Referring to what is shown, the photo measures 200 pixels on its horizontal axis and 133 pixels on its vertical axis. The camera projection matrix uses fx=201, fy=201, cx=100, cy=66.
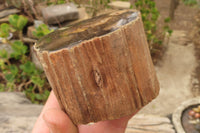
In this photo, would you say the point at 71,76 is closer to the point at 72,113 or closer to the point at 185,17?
the point at 72,113

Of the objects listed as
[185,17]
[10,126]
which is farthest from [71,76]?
[185,17]

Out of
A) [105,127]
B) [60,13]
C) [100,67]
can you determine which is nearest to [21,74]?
Answer: [60,13]

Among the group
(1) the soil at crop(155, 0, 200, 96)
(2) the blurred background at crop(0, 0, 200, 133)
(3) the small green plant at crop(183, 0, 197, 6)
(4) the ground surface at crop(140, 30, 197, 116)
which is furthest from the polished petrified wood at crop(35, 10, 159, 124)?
(3) the small green plant at crop(183, 0, 197, 6)

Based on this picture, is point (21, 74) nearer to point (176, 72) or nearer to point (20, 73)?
point (20, 73)

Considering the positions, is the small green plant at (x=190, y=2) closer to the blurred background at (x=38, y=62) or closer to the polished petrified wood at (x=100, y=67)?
the blurred background at (x=38, y=62)

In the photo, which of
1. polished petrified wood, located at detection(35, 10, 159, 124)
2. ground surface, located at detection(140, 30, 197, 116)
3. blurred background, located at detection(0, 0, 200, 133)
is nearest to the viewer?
polished petrified wood, located at detection(35, 10, 159, 124)

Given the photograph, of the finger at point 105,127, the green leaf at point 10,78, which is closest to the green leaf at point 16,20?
the green leaf at point 10,78

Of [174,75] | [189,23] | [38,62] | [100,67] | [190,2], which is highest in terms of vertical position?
[100,67]

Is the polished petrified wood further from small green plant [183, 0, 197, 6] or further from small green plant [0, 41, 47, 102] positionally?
small green plant [183, 0, 197, 6]
